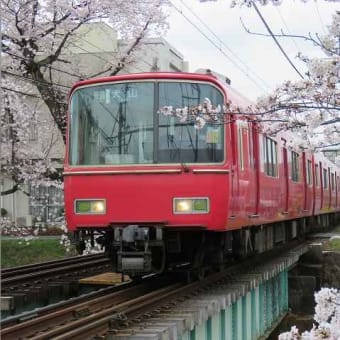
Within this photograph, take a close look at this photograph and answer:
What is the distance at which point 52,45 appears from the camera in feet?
55.0

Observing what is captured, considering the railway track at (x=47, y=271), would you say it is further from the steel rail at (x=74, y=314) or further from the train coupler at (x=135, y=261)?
the train coupler at (x=135, y=261)

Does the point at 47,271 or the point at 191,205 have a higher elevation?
the point at 191,205

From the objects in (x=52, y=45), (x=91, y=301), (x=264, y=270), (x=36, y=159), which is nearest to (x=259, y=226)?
(x=264, y=270)

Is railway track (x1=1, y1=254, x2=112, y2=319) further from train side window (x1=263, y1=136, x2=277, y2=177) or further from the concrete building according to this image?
the concrete building

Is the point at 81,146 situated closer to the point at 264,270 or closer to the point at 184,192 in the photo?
the point at 184,192

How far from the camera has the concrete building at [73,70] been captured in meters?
19.1

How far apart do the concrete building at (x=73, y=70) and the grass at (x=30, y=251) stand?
4.65 ft

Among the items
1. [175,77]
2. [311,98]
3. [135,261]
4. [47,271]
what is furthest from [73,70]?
[311,98]

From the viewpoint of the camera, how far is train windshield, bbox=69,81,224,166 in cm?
834

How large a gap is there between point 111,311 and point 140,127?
237 centimetres

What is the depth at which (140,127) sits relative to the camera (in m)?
8.53

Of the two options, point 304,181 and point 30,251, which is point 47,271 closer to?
point 304,181

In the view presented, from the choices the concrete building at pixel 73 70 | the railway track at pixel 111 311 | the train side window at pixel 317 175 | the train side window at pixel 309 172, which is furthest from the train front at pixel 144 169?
the train side window at pixel 317 175

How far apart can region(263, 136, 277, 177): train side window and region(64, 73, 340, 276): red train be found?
1.76 meters
